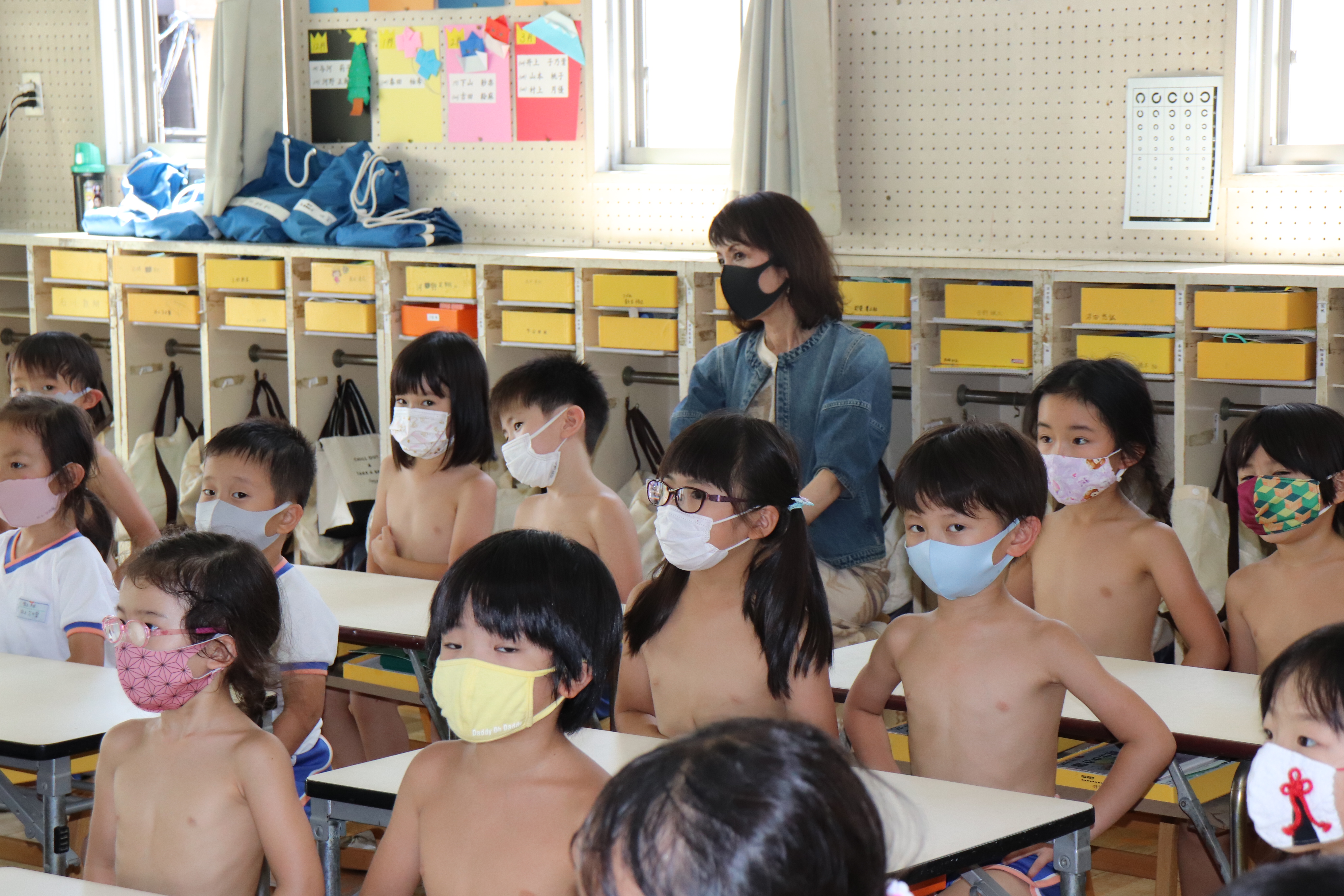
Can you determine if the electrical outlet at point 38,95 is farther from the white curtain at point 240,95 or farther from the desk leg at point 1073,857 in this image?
the desk leg at point 1073,857

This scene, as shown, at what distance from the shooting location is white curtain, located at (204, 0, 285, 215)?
538 centimetres

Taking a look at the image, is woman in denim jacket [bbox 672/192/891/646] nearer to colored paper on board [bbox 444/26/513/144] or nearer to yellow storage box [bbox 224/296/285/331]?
colored paper on board [bbox 444/26/513/144]

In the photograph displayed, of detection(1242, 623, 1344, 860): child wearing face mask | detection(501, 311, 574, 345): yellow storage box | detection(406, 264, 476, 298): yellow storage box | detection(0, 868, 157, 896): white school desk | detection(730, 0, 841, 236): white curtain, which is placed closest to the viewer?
detection(1242, 623, 1344, 860): child wearing face mask

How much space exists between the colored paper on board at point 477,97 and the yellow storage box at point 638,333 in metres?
1.13

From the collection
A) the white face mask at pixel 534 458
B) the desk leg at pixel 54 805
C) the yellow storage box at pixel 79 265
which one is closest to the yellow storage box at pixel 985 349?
the white face mask at pixel 534 458

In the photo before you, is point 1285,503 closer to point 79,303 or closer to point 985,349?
point 985,349

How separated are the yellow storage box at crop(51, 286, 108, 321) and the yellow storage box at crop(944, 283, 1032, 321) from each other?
342 cm

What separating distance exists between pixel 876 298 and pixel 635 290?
78 cm

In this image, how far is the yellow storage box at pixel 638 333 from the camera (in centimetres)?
434

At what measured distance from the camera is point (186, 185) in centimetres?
577

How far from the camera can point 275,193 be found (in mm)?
5379

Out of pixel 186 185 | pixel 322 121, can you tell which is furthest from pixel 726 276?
pixel 186 185

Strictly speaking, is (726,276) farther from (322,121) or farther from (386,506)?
(322,121)

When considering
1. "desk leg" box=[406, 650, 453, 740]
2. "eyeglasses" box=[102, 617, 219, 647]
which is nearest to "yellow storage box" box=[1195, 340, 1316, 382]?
"desk leg" box=[406, 650, 453, 740]
